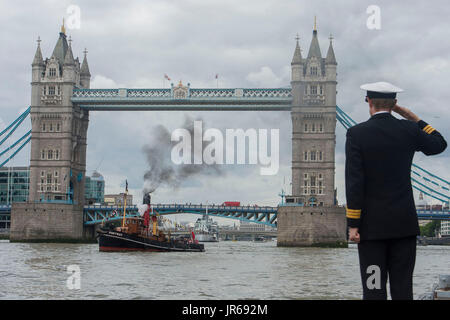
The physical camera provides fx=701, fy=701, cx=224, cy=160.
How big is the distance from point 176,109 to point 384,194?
2834 inches

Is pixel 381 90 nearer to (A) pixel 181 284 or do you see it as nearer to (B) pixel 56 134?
(A) pixel 181 284

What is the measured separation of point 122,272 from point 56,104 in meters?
53.7

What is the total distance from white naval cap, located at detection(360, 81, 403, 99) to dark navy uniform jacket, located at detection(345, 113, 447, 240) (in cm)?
18

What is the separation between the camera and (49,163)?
78.8 m

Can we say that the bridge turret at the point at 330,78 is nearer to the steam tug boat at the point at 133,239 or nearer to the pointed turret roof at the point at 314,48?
the pointed turret roof at the point at 314,48

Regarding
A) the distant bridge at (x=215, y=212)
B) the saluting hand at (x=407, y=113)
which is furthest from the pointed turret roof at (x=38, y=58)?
the saluting hand at (x=407, y=113)

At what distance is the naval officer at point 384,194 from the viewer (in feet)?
20.2

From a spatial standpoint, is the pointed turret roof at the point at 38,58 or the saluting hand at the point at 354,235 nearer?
the saluting hand at the point at 354,235

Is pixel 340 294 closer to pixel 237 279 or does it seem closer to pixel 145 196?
pixel 237 279

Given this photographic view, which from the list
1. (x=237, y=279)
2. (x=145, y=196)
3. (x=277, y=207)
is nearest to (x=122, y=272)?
(x=237, y=279)

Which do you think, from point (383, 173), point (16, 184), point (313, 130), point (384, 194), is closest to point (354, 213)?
point (384, 194)

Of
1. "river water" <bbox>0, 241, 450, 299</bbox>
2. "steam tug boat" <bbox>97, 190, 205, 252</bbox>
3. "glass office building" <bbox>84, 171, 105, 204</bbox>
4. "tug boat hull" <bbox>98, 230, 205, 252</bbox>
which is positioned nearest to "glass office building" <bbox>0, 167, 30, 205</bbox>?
"glass office building" <bbox>84, 171, 105, 204</bbox>

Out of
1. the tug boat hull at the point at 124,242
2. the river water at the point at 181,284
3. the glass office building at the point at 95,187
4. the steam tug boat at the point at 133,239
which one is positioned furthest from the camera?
the glass office building at the point at 95,187
